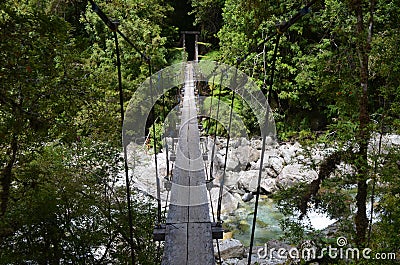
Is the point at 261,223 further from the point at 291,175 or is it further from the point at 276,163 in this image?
the point at 276,163

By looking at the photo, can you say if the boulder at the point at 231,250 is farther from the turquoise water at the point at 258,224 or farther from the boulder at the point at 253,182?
the boulder at the point at 253,182

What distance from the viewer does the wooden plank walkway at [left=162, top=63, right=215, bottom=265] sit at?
1637mm

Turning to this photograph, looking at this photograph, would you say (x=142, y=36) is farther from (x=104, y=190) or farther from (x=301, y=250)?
(x=301, y=250)

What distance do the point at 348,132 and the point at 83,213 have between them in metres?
1.84

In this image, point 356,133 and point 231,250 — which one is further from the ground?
point 356,133

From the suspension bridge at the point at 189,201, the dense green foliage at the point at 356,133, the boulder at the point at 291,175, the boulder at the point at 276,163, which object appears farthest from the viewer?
the boulder at the point at 276,163

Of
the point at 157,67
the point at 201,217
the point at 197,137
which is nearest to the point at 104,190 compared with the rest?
the point at 201,217

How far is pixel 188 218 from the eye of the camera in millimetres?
1984

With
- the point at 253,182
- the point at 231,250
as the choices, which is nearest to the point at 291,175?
the point at 253,182

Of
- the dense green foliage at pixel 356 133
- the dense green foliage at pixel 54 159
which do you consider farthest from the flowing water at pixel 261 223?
the dense green foliage at pixel 54 159

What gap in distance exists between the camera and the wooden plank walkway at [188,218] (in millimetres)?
1637

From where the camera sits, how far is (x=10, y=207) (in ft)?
7.07

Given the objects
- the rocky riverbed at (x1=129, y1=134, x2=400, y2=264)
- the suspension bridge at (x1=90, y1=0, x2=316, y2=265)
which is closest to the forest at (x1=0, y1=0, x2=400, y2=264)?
the suspension bridge at (x1=90, y1=0, x2=316, y2=265)

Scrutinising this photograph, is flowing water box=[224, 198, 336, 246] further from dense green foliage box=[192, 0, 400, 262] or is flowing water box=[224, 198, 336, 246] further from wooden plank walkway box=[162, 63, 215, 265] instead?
wooden plank walkway box=[162, 63, 215, 265]
